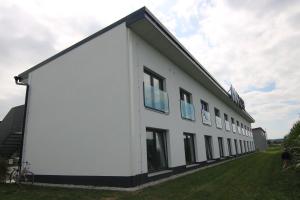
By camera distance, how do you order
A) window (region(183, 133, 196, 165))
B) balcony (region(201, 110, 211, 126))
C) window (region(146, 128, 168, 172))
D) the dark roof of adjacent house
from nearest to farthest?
the dark roof of adjacent house → window (region(146, 128, 168, 172)) → window (region(183, 133, 196, 165)) → balcony (region(201, 110, 211, 126))

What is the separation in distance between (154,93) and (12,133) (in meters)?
8.86

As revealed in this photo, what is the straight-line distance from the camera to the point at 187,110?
13828 mm

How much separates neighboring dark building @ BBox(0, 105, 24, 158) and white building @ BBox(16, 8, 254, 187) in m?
1.76

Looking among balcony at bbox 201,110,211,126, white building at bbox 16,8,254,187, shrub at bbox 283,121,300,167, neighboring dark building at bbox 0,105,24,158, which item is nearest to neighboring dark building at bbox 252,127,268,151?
balcony at bbox 201,110,211,126

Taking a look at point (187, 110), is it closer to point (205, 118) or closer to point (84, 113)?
point (205, 118)

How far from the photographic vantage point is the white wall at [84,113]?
8.78 meters

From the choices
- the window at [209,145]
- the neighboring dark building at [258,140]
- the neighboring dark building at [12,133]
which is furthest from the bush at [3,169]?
the neighboring dark building at [258,140]

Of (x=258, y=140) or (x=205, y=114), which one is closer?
(x=205, y=114)

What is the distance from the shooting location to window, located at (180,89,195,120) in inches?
521

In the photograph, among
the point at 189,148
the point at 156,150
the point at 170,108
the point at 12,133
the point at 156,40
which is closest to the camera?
the point at 156,150

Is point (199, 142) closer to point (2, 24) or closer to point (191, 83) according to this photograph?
point (191, 83)

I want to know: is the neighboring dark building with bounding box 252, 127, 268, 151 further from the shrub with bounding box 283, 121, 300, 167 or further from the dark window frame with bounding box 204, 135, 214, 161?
the shrub with bounding box 283, 121, 300, 167

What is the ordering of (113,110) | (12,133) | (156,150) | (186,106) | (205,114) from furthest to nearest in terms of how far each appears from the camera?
(205,114), (186,106), (12,133), (156,150), (113,110)

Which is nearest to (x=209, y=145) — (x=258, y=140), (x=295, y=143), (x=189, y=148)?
(x=189, y=148)
